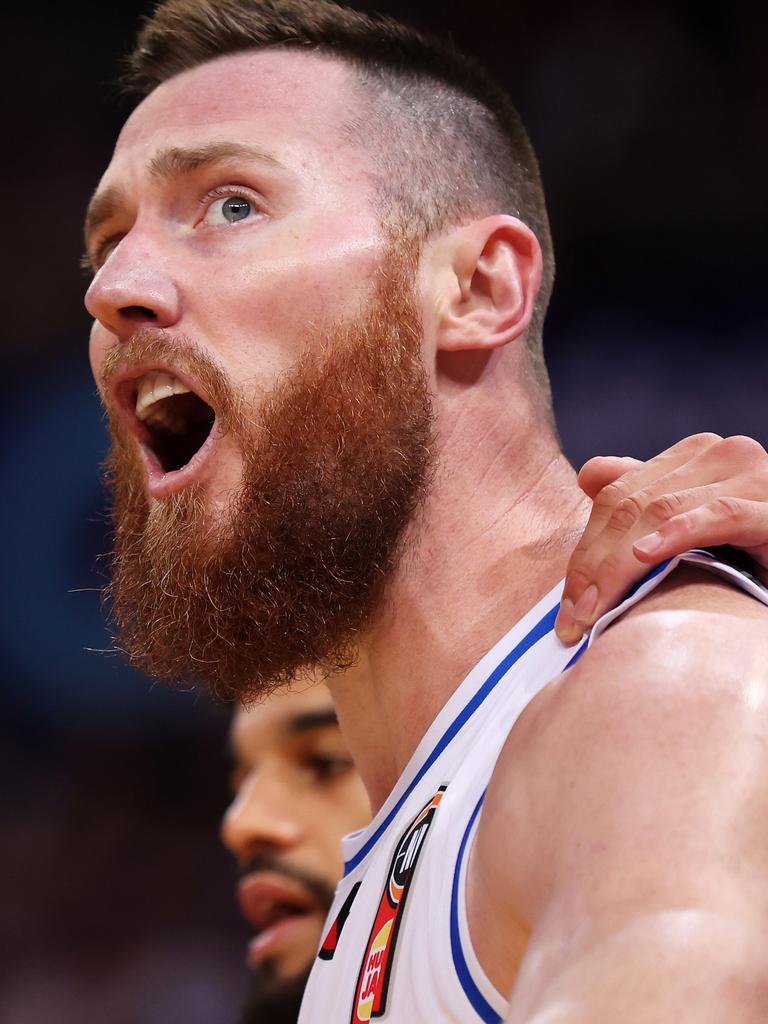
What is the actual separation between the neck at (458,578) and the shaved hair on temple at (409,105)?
0.80ft

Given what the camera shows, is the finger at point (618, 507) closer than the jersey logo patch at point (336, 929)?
Yes

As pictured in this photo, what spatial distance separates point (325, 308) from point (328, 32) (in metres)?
0.68

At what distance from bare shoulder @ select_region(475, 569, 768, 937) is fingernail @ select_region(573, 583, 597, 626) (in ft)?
0.43

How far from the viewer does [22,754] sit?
16.8 ft

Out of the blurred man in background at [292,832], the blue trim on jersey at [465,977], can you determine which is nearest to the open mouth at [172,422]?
the blue trim on jersey at [465,977]

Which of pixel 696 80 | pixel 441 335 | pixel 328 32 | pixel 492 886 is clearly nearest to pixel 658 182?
pixel 696 80

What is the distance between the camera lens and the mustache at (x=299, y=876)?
3453mm

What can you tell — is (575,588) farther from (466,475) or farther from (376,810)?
(376,810)

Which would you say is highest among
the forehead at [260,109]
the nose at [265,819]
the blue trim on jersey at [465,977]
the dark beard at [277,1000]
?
the forehead at [260,109]

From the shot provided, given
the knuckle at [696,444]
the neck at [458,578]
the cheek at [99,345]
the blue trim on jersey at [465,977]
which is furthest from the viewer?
the cheek at [99,345]

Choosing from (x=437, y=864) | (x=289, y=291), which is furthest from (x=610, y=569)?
(x=289, y=291)

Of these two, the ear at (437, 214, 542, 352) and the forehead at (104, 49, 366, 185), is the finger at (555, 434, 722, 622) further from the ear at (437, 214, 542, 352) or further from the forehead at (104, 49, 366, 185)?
the forehead at (104, 49, 366, 185)

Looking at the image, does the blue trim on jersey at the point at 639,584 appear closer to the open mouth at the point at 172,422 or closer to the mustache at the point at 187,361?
the mustache at the point at 187,361

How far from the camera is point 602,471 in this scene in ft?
5.56
